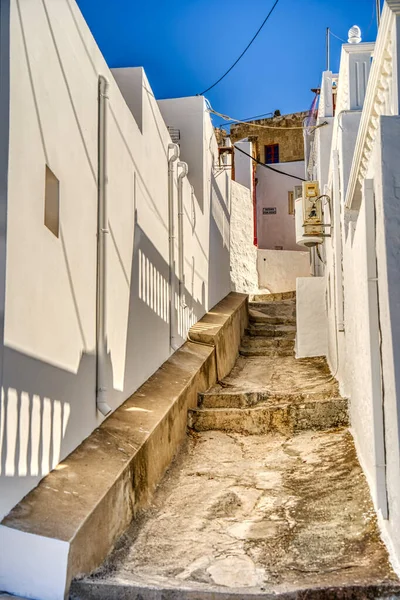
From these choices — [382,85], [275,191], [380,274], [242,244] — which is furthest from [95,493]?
[275,191]

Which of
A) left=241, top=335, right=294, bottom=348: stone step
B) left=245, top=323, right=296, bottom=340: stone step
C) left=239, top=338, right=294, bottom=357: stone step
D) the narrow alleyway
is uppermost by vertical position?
left=245, top=323, right=296, bottom=340: stone step

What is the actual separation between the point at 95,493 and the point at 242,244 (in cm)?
1271

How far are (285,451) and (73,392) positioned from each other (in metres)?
2.36

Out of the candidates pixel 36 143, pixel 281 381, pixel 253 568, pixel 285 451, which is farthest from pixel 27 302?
pixel 281 381

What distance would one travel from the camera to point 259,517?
4492 millimetres

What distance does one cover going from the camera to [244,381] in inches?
354

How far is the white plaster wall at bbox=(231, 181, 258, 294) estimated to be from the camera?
15.4m

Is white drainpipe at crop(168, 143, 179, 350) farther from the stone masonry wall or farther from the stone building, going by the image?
the stone masonry wall

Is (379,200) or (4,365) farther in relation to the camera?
(379,200)

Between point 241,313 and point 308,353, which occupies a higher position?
point 241,313

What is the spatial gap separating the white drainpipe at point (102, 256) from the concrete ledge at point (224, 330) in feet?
13.3

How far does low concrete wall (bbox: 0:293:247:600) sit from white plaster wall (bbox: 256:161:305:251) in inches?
679

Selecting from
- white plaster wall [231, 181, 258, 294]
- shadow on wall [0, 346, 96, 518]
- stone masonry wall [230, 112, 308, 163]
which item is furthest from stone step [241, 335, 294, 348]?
stone masonry wall [230, 112, 308, 163]

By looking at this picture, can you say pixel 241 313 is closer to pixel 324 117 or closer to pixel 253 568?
pixel 324 117
